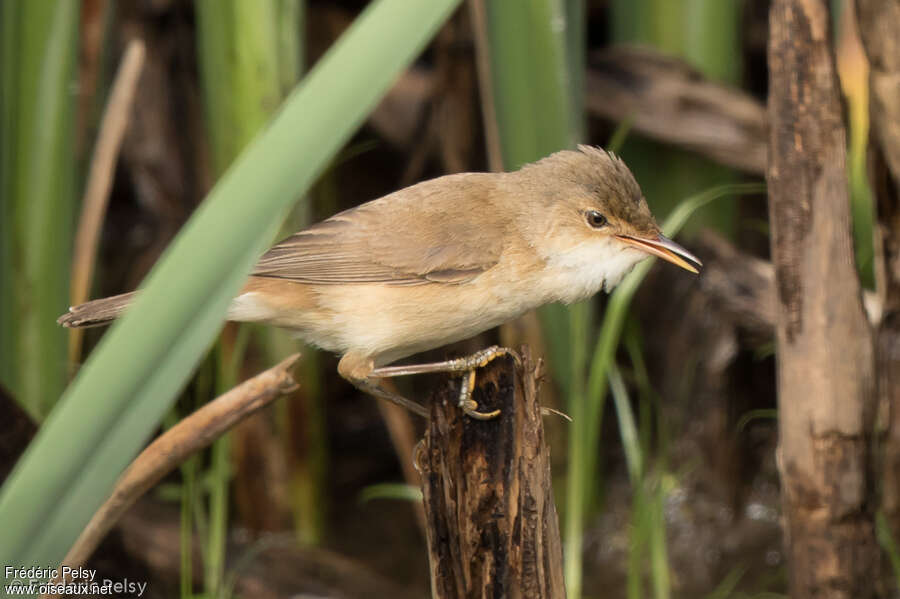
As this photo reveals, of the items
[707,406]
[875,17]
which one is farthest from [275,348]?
[875,17]

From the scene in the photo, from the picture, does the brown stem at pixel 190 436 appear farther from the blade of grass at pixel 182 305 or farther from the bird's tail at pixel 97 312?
the blade of grass at pixel 182 305

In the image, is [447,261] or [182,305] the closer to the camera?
[182,305]

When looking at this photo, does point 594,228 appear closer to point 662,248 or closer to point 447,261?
point 662,248

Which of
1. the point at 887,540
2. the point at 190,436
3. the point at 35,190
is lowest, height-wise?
the point at 887,540

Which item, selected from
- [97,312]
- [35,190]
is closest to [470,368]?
[97,312]

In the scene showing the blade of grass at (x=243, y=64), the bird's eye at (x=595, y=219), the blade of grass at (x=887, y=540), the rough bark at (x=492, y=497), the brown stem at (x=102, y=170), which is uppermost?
the blade of grass at (x=243, y=64)

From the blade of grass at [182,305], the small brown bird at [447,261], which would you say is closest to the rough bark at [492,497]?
the small brown bird at [447,261]

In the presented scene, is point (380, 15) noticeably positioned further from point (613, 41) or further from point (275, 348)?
point (613, 41)

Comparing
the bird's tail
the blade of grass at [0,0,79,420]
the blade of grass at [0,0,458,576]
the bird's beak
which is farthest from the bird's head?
the blade of grass at [0,0,79,420]

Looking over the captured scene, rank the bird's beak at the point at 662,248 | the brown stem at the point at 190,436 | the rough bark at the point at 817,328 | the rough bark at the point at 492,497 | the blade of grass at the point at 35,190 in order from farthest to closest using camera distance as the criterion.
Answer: the blade of grass at the point at 35,190 < the rough bark at the point at 817,328 < the bird's beak at the point at 662,248 < the brown stem at the point at 190,436 < the rough bark at the point at 492,497
